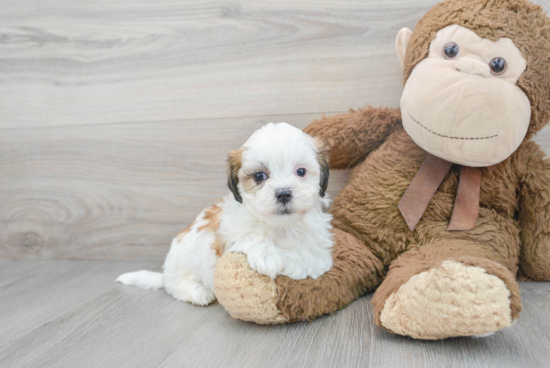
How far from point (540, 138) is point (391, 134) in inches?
22.4

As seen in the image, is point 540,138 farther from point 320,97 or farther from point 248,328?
point 248,328

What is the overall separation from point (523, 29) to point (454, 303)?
768mm

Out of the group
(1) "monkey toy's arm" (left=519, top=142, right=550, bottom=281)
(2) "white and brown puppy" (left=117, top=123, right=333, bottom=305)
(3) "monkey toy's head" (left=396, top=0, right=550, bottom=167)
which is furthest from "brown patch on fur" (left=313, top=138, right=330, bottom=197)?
(1) "monkey toy's arm" (left=519, top=142, right=550, bottom=281)

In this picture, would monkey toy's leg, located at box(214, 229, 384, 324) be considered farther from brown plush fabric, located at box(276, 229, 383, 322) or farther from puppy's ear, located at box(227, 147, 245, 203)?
puppy's ear, located at box(227, 147, 245, 203)

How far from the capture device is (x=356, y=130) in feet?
4.67

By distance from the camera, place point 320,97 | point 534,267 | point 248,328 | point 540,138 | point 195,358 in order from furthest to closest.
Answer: point 320,97 < point 540,138 < point 534,267 < point 248,328 < point 195,358

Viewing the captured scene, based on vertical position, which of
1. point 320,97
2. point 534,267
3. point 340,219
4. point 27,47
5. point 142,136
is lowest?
point 534,267

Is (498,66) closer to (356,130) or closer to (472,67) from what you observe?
(472,67)

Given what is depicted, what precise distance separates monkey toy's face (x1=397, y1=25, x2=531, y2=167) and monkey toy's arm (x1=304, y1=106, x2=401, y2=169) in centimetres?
24

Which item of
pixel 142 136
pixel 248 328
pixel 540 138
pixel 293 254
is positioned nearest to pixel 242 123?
pixel 142 136

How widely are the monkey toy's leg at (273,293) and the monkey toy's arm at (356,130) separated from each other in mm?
429

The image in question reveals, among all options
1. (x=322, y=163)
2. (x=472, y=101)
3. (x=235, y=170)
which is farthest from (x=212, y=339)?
(x=472, y=101)

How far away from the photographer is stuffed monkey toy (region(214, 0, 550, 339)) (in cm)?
94

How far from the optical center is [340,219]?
142cm
